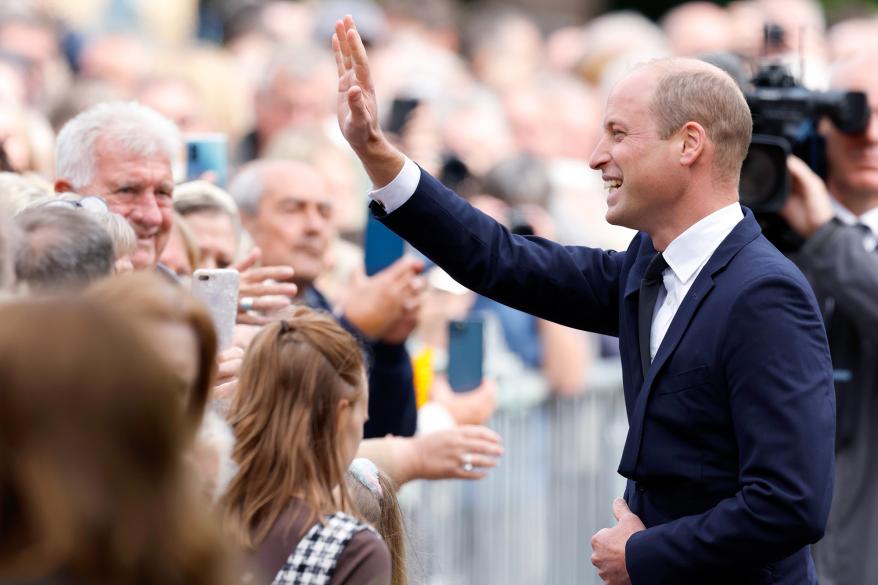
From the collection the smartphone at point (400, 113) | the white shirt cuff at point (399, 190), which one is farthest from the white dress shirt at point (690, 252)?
the smartphone at point (400, 113)

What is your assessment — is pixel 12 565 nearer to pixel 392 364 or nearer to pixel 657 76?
pixel 657 76

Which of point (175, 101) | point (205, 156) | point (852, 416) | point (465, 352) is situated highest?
point (205, 156)

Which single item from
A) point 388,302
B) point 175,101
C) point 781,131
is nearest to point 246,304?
point 388,302

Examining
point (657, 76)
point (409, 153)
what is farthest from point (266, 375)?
point (409, 153)

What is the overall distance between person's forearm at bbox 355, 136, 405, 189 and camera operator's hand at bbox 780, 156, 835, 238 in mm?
2055

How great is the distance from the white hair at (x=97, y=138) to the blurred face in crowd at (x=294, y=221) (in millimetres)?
994

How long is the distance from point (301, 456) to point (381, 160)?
33.0 inches

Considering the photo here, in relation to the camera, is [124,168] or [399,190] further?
[124,168]

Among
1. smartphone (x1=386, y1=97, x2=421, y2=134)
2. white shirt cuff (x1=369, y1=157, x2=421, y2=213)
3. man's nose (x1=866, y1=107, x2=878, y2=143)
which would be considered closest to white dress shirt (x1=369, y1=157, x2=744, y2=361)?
white shirt cuff (x1=369, y1=157, x2=421, y2=213)

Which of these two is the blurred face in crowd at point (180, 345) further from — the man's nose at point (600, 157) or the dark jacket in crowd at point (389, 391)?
the dark jacket in crowd at point (389, 391)

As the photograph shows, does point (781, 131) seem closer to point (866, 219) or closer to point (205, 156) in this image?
point (866, 219)

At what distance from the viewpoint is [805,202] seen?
204 inches

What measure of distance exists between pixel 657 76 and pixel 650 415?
0.78m

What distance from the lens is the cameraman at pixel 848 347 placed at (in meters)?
5.13
